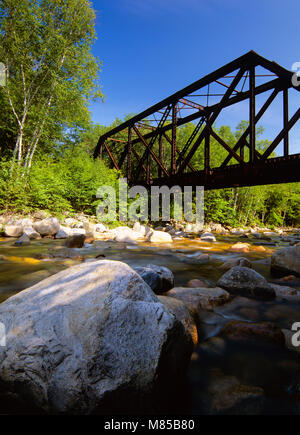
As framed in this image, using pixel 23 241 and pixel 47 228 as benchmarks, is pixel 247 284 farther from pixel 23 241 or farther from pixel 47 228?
pixel 47 228

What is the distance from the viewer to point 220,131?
30344 millimetres

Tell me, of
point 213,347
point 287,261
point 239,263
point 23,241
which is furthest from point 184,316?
point 23,241

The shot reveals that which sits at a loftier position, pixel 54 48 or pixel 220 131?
pixel 220 131

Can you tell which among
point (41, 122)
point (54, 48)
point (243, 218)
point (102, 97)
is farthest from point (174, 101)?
point (243, 218)

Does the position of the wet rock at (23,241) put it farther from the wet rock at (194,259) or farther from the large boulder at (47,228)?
the wet rock at (194,259)

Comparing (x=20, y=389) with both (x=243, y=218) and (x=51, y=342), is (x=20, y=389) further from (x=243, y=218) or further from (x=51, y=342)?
(x=243, y=218)

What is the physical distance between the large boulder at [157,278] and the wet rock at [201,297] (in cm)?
17

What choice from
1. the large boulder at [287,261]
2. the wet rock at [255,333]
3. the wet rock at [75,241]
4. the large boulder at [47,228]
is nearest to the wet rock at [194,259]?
the large boulder at [287,261]

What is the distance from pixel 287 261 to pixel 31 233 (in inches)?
283

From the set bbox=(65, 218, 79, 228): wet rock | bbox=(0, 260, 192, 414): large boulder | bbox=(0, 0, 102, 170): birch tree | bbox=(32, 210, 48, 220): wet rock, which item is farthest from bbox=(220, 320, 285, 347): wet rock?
bbox=(0, 0, 102, 170): birch tree

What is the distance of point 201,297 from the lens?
7.79 ft

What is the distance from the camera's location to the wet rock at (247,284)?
8.76 feet

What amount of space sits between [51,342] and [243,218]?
22.8 metres

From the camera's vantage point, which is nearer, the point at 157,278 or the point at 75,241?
the point at 157,278
